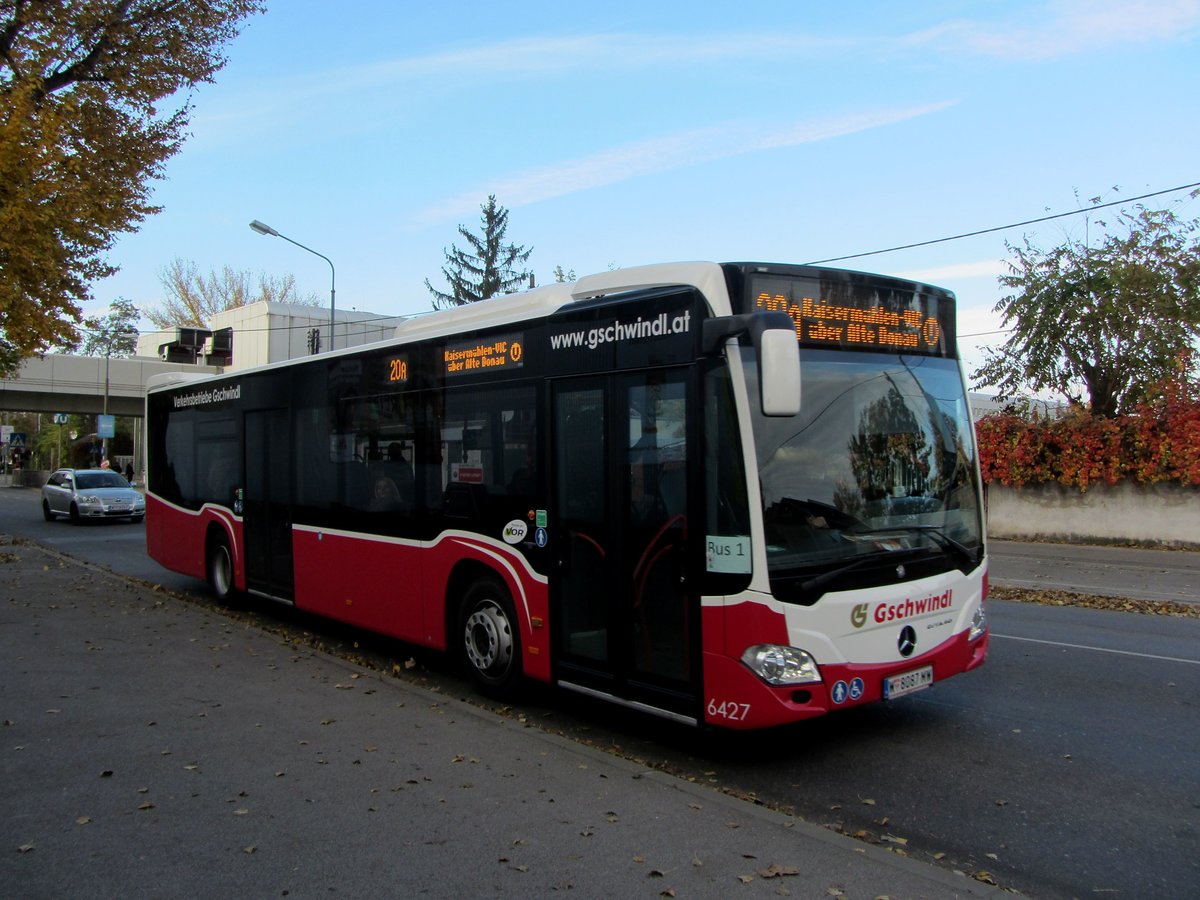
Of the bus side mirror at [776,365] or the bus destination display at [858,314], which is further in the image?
the bus destination display at [858,314]

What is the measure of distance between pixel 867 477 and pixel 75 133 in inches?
611

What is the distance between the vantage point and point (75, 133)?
16.1m

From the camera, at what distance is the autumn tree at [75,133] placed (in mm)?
13492


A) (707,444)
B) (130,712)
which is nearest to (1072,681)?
(707,444)

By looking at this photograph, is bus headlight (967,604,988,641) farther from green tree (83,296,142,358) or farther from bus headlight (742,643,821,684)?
green tree (83,296,142,358)

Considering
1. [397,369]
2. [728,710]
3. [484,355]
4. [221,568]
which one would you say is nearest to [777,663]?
[728,710]

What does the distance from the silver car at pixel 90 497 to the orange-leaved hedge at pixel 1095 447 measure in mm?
23445

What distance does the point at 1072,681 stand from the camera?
26.3ft

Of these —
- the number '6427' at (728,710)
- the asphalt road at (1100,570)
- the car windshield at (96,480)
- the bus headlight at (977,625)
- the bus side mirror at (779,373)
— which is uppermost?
the bus side mirror at (779,373)

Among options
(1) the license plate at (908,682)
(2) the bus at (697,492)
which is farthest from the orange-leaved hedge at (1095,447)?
(1) the license plate at (908,682)

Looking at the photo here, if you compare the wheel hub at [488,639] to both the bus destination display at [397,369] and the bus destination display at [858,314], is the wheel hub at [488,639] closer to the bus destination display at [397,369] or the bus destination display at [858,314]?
the bus destination display at [397,369]

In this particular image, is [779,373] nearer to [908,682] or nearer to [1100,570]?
[908,682]

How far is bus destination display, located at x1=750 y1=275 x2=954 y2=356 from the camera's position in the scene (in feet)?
19.0

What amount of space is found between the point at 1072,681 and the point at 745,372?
4.62 meters
